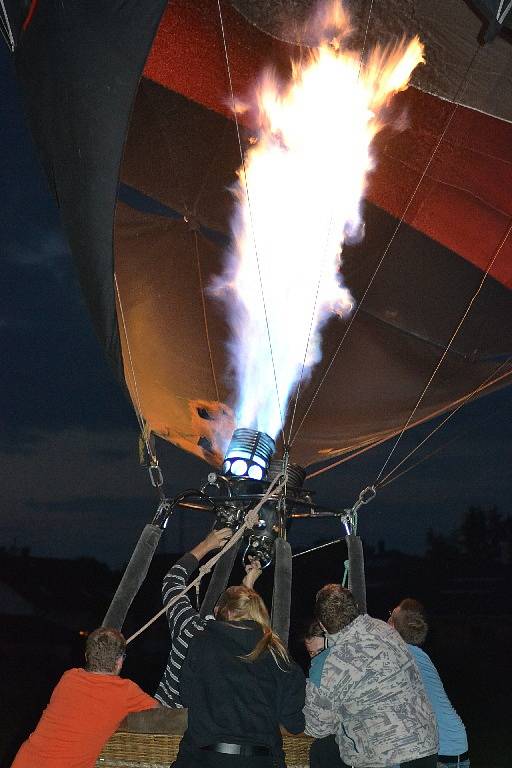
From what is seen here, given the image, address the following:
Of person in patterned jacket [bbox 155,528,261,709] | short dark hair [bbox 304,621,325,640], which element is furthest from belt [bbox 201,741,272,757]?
short dark hair [bbox 304,621,325,640]

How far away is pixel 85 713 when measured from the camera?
2088 mm

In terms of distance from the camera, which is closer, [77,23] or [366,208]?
[77,23]

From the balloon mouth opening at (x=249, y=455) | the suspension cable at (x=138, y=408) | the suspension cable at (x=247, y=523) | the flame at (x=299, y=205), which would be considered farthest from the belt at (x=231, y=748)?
the flame at (x=299, y=205)

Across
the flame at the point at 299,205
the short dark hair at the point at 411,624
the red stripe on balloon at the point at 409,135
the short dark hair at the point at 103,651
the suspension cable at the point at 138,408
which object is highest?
the red stripe on balloon at the point at 409,135

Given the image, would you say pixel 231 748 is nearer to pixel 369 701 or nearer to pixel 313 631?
pixel 369 701

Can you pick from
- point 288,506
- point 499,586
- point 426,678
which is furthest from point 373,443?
point 499,586

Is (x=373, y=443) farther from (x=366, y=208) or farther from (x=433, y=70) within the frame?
(x=433, y=70)

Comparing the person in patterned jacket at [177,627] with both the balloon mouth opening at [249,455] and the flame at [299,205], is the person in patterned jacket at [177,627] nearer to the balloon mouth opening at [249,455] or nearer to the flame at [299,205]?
the balloon mouth opening at [249,455]

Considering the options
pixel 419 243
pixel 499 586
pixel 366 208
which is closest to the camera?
pixel 366 208

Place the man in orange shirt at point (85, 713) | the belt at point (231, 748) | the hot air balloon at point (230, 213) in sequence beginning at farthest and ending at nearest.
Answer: the hot air balloon at point (230, 213) < the man in orange shirt at point (85, 713) < the belt at point (231, 748)

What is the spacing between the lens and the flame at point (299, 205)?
3850 mm

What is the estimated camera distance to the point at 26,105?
Answer: 3.67 metres

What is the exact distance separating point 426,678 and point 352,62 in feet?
8.18

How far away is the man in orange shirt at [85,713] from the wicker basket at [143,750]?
0.05 m
